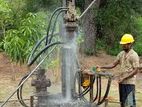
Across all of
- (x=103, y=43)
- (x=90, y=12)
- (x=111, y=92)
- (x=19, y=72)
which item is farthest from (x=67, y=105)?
(x=103, y=43)

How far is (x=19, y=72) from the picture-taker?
13.3 m

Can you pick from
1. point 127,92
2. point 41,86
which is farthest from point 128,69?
point 41,86

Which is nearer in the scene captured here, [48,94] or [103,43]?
[48,94]

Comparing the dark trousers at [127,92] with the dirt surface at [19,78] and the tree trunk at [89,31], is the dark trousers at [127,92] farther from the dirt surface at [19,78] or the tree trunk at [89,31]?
the tree trunk at [89,31]

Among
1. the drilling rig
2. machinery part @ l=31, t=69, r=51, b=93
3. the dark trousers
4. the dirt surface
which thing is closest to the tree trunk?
the dirt surface

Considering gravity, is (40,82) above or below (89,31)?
below

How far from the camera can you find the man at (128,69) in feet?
24.2

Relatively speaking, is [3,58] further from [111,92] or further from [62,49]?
[62,49]

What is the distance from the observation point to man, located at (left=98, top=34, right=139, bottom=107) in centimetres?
738

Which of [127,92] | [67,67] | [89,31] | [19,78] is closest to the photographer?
[67,67]

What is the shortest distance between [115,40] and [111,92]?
22.9 ft

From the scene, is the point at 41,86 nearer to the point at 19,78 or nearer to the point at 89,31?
the point at 19,78

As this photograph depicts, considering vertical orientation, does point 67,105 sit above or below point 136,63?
below

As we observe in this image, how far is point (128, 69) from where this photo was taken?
7504 mm
